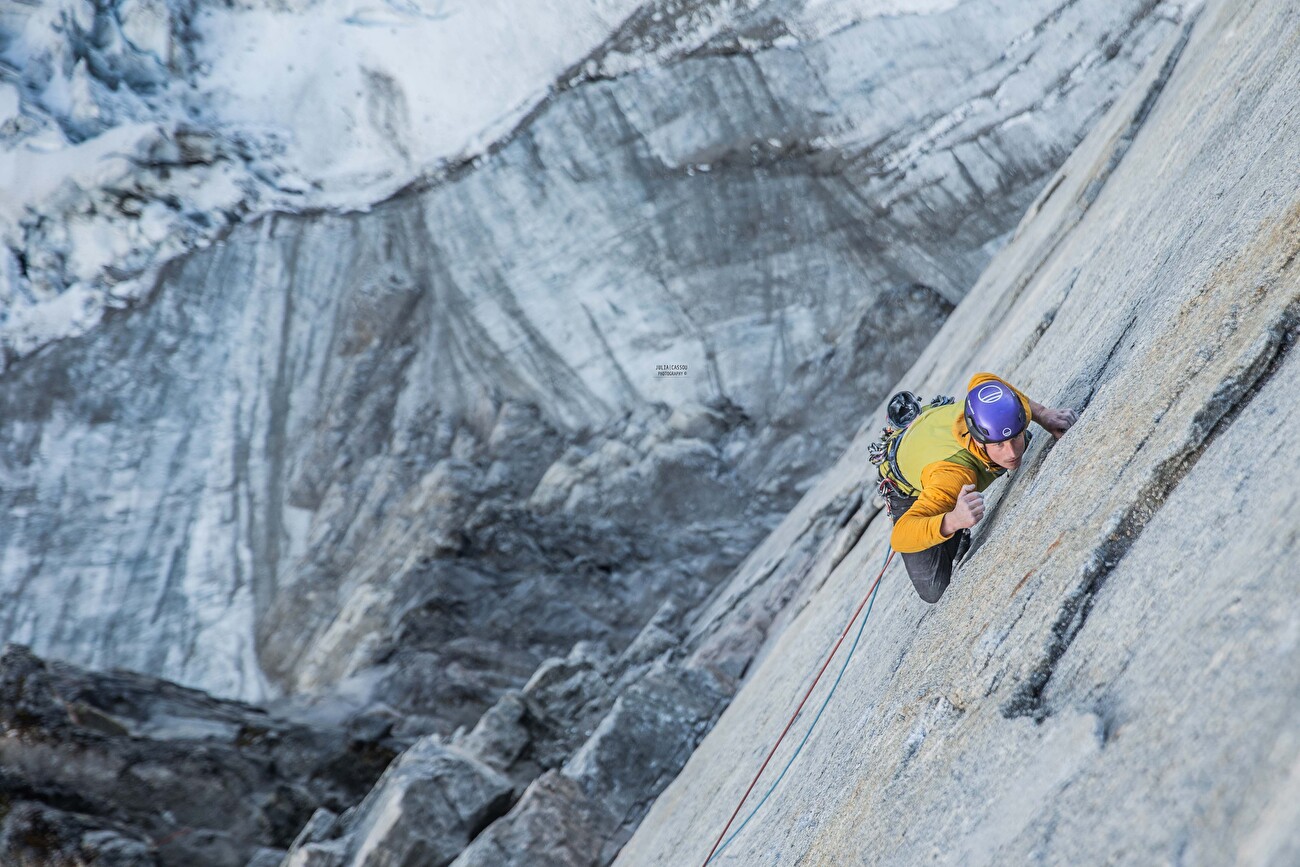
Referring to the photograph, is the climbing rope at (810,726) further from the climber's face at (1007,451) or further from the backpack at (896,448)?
the climber's face at (1007,451)

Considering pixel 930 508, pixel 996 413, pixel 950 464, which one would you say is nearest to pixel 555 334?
pixel 950 464

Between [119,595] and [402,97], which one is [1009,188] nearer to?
[402,97]

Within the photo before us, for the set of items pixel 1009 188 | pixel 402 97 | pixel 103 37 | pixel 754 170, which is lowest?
pixel 1009 188

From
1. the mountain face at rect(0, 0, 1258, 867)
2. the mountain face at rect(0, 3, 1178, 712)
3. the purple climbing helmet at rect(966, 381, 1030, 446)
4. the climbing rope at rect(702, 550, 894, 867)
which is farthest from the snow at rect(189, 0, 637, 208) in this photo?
the purple climbing helmet at rect(966, 381, 1030, 446)

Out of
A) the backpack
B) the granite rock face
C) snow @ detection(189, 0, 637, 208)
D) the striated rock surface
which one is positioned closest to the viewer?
the granite rock face

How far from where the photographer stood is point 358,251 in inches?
945

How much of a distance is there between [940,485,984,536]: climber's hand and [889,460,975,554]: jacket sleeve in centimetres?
4

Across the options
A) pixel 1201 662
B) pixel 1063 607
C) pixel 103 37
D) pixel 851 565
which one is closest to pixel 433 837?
pixel 851 565

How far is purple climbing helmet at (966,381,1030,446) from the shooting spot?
166 inches

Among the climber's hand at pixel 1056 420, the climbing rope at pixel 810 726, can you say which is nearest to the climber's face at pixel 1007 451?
the climber's hand at pixel 1056 420

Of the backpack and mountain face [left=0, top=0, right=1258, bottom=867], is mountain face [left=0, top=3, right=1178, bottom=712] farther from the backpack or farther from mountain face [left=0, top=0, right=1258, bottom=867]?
the backpack

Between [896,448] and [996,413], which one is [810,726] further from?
[996,413]

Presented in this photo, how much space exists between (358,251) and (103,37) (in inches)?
365

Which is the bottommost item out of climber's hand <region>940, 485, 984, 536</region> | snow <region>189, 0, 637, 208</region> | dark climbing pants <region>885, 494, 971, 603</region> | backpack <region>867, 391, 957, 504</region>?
dark climbing pants <region>885, 494, 971, 603</region>
